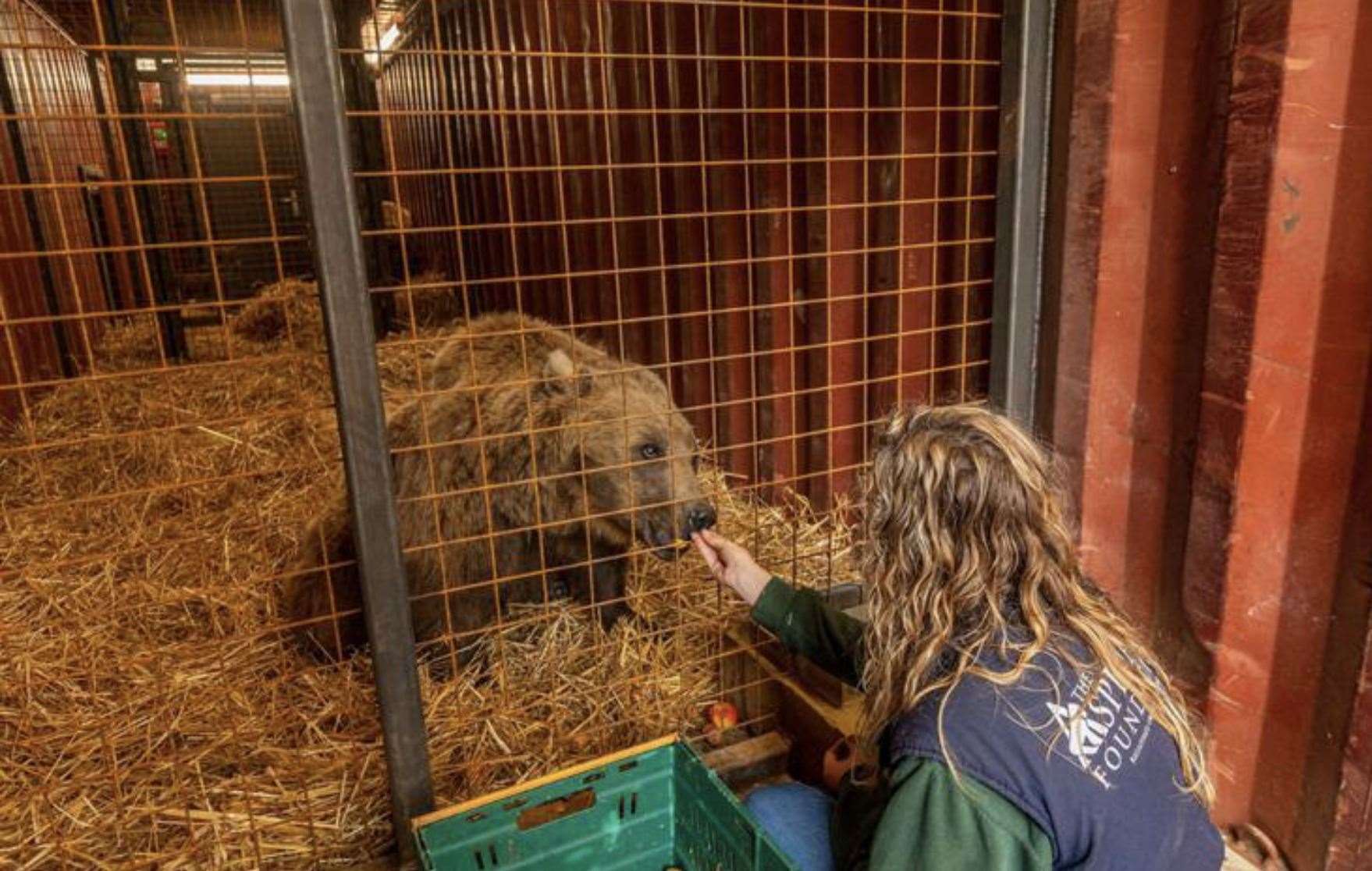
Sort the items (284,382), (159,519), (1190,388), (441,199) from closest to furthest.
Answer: (1190,388)
(159,519)
(284,382)
(441,199)

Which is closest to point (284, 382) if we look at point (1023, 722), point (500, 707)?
point (500, 707)

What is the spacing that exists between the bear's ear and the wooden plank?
1.58 metres

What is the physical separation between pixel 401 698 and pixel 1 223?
8.36m

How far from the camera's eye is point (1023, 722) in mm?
1737

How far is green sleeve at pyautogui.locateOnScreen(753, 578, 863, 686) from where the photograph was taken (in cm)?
273

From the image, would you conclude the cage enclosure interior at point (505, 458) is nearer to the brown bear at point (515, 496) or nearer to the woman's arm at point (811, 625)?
the brown bear at point (515, 496)

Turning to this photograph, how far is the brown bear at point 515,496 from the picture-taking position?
4.15 metres

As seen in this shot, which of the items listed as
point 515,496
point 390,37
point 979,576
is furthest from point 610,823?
point 390,37

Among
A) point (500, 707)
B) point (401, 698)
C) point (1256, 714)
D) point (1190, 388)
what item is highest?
point (1190, 388)

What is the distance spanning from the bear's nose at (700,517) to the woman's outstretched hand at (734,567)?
2.69ft

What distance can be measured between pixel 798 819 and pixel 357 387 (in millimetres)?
1657

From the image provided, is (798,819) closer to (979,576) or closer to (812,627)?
(812,627)

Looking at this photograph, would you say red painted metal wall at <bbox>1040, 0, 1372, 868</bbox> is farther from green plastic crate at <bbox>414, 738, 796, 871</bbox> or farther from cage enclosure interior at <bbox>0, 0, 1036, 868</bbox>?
green plastic crate at <bbox>414, 738, 796, 871</bbox>

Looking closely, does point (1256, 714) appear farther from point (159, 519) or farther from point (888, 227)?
point (159, 519)
